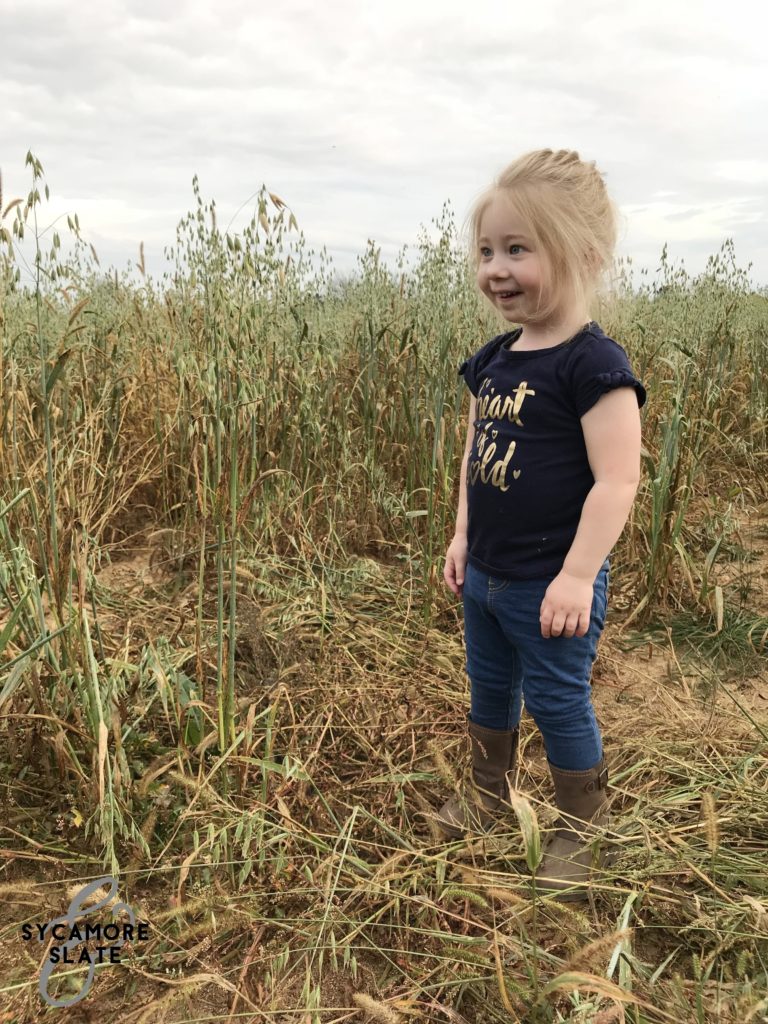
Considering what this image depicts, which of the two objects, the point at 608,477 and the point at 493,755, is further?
the point at 493,755

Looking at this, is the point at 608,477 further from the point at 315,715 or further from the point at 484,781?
the point at 315,715

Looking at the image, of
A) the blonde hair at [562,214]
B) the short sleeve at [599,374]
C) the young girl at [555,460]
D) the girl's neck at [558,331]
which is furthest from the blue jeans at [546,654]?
the blonde hair at [562,214]

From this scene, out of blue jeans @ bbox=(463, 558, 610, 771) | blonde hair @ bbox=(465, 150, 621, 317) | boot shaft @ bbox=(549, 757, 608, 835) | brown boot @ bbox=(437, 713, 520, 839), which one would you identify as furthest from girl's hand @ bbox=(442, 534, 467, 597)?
blonde hair @ bbox=(465, 150, 621, 317)

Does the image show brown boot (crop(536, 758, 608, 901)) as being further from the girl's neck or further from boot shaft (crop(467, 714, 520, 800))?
the girl's neck

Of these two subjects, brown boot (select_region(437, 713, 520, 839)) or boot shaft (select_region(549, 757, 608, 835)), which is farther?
brown boot (select_region(437, 713, 520, 839))

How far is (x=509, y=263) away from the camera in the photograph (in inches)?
52.3

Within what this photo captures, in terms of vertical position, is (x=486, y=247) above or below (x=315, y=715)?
above

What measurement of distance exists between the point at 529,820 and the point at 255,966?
73 cm

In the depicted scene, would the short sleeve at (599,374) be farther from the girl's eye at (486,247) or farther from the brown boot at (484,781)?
the brown boot at (484,781)

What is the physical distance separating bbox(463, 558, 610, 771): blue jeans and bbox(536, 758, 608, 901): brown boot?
31mm

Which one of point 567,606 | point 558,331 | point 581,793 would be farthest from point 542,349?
point 581,793

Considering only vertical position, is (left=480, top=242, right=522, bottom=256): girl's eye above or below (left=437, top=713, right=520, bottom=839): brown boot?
above

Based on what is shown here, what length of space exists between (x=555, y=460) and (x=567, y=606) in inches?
10.7

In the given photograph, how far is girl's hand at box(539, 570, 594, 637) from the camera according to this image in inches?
49.6
